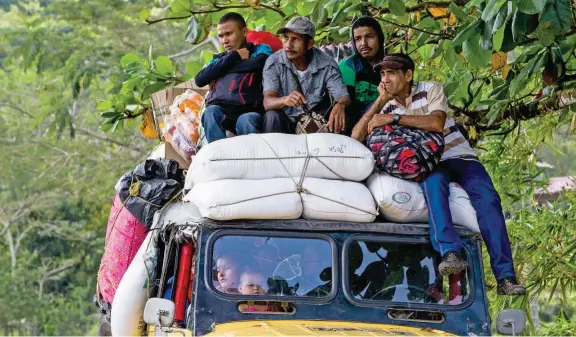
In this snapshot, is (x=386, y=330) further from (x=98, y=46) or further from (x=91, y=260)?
(x=91, y=260)

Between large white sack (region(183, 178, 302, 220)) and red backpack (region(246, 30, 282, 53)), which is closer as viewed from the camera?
large white sack (region(183, 178, 302, 220))

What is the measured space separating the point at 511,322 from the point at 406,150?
1.15 m

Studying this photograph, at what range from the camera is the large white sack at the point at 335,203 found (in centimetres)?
620

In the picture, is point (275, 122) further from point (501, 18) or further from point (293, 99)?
point (501, 18)

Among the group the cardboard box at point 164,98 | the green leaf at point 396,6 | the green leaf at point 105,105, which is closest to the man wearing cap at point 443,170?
the green leaf at point 396,6

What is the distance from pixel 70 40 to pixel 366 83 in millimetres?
12685

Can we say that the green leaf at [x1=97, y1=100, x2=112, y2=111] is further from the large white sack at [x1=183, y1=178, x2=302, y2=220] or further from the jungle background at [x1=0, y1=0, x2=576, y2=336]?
the large white sack at [x1=183, y1=178, x2=302, y2=220]

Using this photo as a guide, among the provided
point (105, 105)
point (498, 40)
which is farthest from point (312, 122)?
point (105, 105)

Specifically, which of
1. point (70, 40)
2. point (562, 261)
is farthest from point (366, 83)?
point (70, 40)

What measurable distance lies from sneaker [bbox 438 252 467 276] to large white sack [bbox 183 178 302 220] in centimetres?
82

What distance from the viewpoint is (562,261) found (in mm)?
9047

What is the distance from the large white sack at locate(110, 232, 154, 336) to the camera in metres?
6.95

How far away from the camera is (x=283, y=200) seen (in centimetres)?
614

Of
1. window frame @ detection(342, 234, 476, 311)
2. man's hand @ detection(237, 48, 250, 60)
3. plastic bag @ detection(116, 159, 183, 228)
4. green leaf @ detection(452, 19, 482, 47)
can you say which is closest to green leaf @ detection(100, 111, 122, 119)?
plastic bag @ detection(116, 159, 183, 228)
